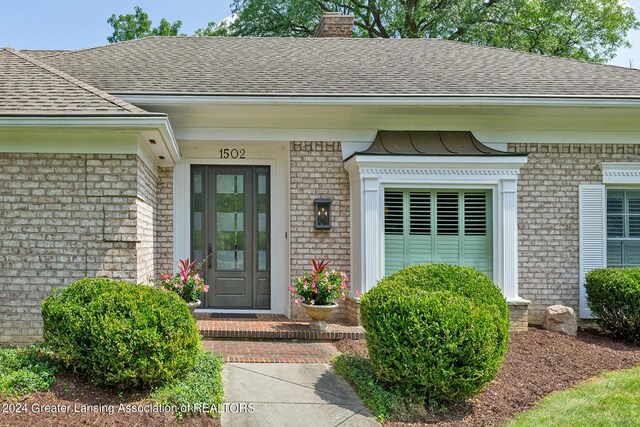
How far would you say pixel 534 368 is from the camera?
5.34 m

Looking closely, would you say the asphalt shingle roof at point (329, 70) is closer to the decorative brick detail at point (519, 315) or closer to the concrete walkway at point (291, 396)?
the decorative brick detail at point (519, 315)

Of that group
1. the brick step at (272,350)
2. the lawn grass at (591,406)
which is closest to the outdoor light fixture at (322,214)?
the brick step at (272,350)

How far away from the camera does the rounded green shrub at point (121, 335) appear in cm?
392

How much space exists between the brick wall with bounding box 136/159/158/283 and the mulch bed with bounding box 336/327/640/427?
8.76 ft

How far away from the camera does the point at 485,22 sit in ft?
61.5

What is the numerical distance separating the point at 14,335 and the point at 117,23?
21.8 meters

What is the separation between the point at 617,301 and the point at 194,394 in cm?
564

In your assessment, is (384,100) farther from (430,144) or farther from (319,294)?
(319,294)

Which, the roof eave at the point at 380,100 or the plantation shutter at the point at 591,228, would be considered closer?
the roof eave at the point at 380,100

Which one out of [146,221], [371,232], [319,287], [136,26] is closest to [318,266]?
[319,287]

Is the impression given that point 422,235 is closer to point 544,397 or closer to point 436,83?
point 436,83

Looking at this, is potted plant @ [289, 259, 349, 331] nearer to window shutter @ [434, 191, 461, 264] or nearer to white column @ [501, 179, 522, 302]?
window shutter @ [434, 191, 461, 264]

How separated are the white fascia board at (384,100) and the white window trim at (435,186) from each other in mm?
767

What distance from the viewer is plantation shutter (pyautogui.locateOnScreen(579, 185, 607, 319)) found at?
7.38 metres
